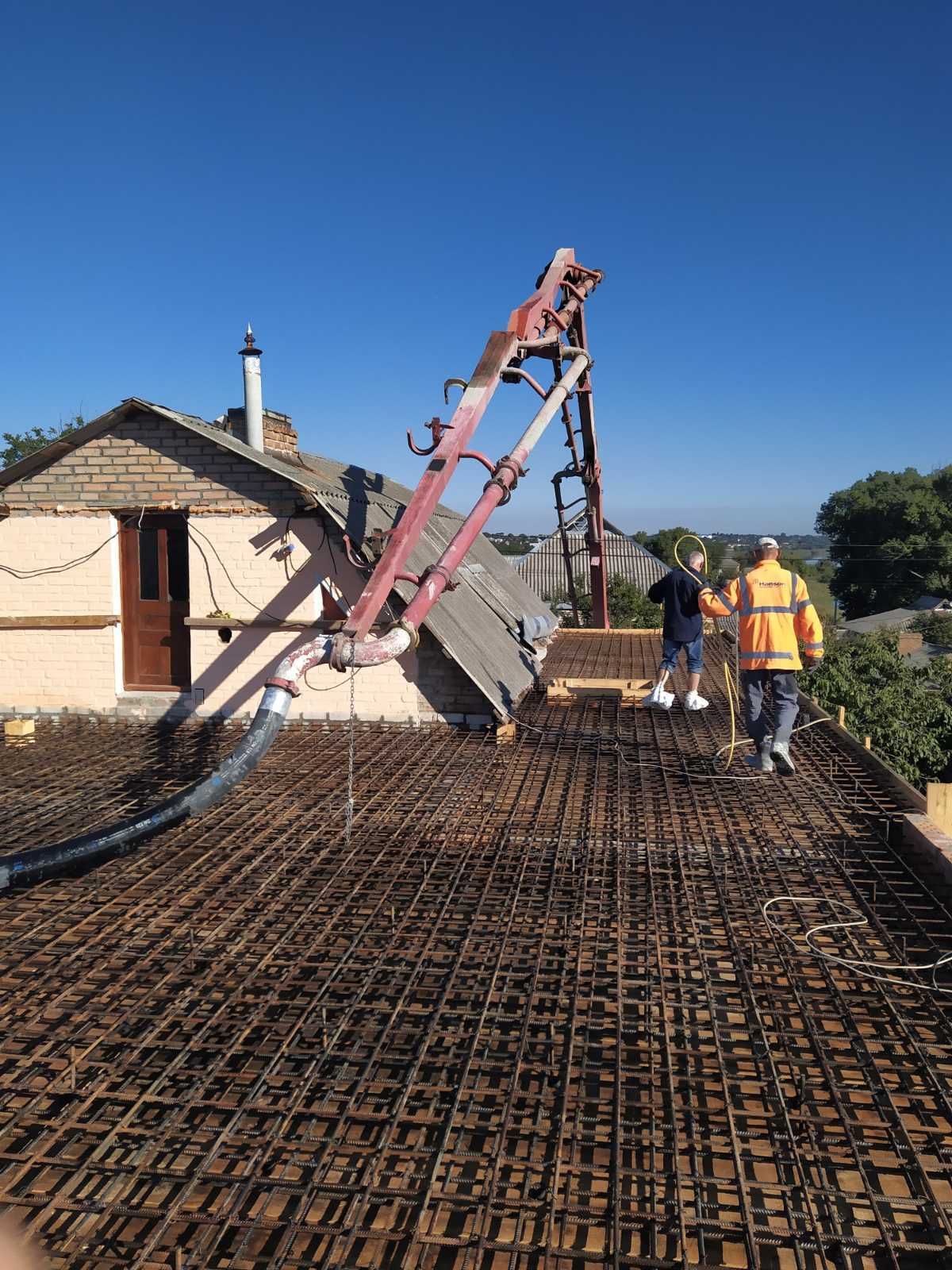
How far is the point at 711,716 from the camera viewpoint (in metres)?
8.44

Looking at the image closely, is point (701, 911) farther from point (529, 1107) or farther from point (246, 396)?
point (246, 396)

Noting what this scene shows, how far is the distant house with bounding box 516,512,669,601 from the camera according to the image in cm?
3447

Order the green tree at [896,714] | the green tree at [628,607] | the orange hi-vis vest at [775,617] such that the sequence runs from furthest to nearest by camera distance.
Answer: the green tree at [628,607] < the green tree at [896,714] < the orange hi-vis vest at [775,617]

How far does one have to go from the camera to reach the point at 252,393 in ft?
31.3

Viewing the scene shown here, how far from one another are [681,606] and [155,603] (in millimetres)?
5236

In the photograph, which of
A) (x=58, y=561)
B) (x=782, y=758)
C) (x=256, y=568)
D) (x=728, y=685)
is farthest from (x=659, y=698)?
(x=58, y=561)

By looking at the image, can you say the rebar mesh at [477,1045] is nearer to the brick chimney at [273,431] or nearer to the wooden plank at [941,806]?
the wooden plank at [941,806]

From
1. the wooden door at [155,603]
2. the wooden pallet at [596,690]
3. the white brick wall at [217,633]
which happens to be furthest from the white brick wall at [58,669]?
the wooden pallet at [596,690]

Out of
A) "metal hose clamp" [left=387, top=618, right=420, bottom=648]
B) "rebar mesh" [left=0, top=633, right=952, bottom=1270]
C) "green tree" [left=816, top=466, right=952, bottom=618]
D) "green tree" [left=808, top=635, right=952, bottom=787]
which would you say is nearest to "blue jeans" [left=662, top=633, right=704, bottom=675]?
"rebar mesh" [left=0, top=633, right=952, bottom=1270]

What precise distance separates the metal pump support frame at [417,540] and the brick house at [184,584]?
1.02 metres

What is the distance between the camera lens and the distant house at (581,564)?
3447cm

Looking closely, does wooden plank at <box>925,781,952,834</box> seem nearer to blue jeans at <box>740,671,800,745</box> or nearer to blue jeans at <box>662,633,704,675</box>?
blue jeans at <box>740,671,800,745</box>

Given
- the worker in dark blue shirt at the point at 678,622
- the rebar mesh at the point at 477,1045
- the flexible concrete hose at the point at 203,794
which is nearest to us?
the rebar mesh at the point at 477,1045

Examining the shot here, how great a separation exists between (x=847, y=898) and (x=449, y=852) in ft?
7.15
